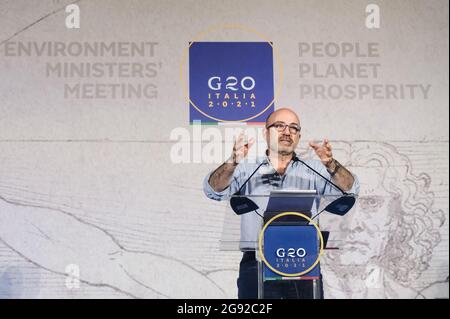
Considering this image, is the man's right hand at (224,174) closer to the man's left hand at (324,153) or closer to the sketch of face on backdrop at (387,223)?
the man's left hand at (324,153)

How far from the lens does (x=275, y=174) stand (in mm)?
4121

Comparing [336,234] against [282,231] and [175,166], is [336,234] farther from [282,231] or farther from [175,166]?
[175,166]

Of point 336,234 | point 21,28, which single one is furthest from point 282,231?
point 21,28

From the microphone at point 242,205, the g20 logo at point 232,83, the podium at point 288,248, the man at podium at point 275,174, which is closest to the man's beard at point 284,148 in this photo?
the man at podium at point 275,174

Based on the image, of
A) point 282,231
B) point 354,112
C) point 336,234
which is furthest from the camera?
point 354,112

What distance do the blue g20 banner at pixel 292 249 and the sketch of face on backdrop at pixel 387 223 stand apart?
92cm

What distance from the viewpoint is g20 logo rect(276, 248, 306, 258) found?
3237 mm

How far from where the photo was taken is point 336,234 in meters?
3.50

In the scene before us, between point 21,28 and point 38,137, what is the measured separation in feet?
2.34

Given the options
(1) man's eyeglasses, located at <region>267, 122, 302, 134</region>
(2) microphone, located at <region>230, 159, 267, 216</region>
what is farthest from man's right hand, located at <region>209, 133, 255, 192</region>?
(2) microphone, located at <region>230, 159, 267, 216</region>

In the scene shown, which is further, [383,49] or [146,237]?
[383,49]

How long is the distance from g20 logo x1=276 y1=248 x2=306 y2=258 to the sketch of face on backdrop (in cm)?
94

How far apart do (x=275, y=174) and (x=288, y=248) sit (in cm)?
93

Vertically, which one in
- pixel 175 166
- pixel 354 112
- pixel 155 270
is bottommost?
pixel 155 270
